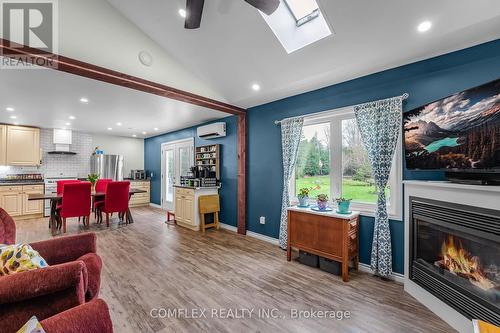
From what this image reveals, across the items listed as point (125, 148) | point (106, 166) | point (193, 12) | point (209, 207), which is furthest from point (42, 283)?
point (125, 148)

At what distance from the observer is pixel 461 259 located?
1837mm

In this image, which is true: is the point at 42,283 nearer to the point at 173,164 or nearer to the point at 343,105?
the point at 343,105

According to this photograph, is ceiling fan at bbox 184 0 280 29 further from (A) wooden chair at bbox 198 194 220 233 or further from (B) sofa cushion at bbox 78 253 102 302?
(A) wooden chair at bbox 198 194 220 233

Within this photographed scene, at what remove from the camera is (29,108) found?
4.16m

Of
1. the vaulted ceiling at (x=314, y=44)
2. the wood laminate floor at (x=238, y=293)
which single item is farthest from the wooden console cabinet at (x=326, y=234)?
the vaulted ceiling at (x=314, y=44)

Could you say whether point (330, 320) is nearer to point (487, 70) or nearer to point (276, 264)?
point (276, 264)

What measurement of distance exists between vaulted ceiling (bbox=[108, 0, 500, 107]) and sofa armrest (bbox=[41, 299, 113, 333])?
107 inches

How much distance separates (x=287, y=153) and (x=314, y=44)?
1.58 metres

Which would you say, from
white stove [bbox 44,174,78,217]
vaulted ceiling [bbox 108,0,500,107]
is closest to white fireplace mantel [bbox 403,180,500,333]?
vaulted ceiling [bbox 108,0,500,107]

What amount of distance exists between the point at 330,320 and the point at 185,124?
16.8 ft

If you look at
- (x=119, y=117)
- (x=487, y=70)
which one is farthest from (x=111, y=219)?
(x=487, y=70)

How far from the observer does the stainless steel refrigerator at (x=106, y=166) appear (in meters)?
6.62

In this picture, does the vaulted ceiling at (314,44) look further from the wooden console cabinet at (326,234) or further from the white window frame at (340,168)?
the wooden console cabinet at (326,234)

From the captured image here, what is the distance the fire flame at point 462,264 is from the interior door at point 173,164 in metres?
5.18
